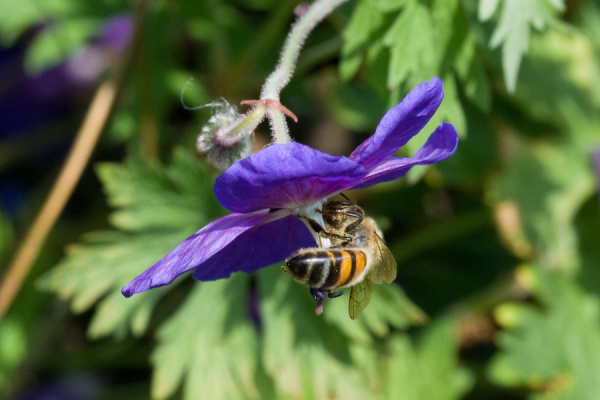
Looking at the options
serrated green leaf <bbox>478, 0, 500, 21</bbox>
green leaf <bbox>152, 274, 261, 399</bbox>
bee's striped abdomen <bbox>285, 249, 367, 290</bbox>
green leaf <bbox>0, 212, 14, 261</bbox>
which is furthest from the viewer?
green leaf <bbox>0, 212, 14, 261</bbox>

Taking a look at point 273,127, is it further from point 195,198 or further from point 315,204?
point 195,198

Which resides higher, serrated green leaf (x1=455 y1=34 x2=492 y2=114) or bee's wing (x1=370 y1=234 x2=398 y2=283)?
serrated green leaf (x1=455 y1=34 x2=492 y2=114)

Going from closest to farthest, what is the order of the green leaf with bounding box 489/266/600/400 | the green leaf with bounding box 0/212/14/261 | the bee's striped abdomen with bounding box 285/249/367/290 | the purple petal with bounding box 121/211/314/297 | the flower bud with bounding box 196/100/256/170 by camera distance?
1. the purple petal with bounding box 121/211/314/297
2. the bee's striped abdomen with bounding box 285/249/367/290
3. the flower bud with bounding box 196/100/256/170
4. the green leaf with bounding box 489/266/600/400
5. the green leaf with bounding box 0/212/14/261

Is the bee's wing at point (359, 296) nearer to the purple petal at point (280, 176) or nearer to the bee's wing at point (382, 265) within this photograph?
the bee's wing at point (382, 265)

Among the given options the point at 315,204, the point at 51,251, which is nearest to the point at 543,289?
the point at 315,204

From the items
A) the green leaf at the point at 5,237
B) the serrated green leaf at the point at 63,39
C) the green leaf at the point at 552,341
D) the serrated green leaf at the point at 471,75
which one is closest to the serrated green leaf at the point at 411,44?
the serrated green leaf at the point at 471,75

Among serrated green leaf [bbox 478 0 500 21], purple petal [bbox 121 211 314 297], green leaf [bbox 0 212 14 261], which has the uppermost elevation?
serrated green leaf [bbox 478 0 500 21]

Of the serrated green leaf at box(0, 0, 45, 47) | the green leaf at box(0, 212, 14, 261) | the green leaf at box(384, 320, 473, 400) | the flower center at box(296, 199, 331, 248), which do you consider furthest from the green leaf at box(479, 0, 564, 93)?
the green leaf at box(0, 212, 14, 261)

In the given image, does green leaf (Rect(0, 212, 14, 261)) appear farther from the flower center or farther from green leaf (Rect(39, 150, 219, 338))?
the flower center
